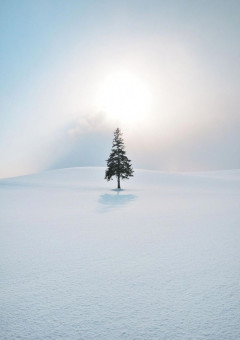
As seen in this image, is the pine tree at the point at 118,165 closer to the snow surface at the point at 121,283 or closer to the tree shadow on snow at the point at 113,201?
the tree shadow on snow at the point at 113,201

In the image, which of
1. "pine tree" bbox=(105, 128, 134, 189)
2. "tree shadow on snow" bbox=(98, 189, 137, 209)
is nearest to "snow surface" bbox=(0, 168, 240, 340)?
"tree shadow on snow" bbox=(98, 189, 137, 209)

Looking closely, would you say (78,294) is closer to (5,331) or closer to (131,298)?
(131,298)

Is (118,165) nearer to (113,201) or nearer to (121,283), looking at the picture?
(113,201)

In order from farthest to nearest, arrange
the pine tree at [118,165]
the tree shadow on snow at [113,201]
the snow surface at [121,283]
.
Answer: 1. the pine tree at [118,165]
2. the tree shadow on snow at [113,201]
3. the snow surface at [121,283]

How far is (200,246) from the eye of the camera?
8.86m

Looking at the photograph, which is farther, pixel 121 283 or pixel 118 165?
pixel 118 165

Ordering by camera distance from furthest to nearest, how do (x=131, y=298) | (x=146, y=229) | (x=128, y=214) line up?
1. (x=128, y=214)
2. (x=146, y=229)
3. (x=131, y=298)

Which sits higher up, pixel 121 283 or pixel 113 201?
pixel 113 201

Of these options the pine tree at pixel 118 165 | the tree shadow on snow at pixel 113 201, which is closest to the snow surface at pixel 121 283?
the tree shadow on snow at pixel 113 201

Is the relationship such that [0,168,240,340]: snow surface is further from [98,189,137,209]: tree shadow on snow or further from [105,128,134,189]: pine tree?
[105,128,134,189]: pine tree

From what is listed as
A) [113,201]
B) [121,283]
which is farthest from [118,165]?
[121,283]

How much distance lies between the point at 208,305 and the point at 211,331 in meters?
0.81

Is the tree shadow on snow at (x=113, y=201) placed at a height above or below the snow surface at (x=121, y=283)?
above

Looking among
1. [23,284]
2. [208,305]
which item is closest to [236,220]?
[208,305]
